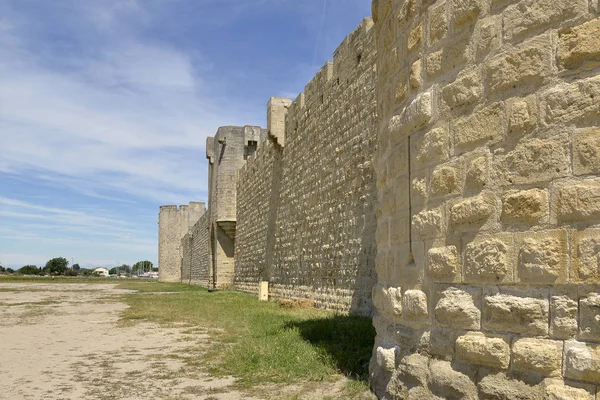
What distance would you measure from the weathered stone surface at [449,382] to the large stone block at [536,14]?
1.77m

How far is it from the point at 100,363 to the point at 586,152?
532 cm

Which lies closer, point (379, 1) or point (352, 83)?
point (379, 1)

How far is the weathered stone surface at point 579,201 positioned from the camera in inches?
96.2

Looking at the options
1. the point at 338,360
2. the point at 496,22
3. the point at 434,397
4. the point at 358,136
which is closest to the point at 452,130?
the point at 496,22

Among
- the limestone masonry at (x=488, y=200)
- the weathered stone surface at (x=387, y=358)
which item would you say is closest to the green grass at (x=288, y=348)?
the weathered stone surface at (x=387, y=358)

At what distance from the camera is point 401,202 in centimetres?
371

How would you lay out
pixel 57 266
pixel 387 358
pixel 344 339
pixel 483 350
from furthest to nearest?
pixel 57 266 → pixel 344 339 → pixel 387 358 → pixel 483 350

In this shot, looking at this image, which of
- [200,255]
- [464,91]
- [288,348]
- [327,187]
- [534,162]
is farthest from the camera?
[200,255]

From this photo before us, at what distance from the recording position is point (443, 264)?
316 centimetres

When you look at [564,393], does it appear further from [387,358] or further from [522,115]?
[387,358]

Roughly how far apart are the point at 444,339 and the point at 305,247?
9.36 metres

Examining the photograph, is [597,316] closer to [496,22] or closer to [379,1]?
[496,22]

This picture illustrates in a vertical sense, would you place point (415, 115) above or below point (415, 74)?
below

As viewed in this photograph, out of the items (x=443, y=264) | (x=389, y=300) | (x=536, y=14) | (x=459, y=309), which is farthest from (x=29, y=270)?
(x=536, y=14)
